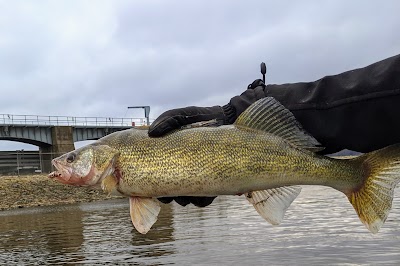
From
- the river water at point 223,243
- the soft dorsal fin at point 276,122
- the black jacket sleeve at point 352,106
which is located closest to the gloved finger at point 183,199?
the soft dorsal fin at point 276,122

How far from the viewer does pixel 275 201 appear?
4082 millimetres

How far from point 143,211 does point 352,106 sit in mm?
1886

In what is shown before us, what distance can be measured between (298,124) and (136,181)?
134cm

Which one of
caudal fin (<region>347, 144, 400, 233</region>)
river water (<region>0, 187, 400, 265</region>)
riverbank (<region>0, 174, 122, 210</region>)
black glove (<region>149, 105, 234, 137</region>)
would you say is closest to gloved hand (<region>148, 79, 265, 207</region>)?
black glove (<region>149, 105, 234, 137</region>)

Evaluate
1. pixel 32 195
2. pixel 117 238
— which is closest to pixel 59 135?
pixel 32 195

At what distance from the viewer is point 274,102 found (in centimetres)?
396

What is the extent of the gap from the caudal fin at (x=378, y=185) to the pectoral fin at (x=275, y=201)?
590mm

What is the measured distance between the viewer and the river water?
1101 cm

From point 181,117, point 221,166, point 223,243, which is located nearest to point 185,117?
point 181,117

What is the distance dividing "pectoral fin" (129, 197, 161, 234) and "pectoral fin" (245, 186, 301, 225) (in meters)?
0.78

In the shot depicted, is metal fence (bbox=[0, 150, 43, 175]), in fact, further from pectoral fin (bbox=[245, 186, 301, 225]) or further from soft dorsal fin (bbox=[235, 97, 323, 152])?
soft dorsal fin (bbox=[235, 97, 323, 152])

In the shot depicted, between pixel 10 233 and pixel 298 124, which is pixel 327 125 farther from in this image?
pixel 10 233

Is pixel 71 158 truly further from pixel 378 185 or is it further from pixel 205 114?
pixel 378 185

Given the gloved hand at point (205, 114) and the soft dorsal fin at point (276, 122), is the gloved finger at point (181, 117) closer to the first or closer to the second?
the gloved hand at point (205, 114)
